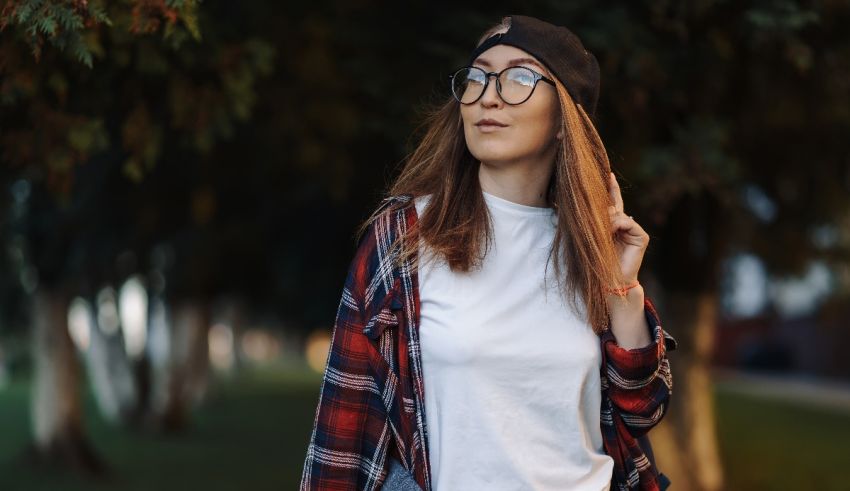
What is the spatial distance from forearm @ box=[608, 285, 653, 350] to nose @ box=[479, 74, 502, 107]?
56 centimetres

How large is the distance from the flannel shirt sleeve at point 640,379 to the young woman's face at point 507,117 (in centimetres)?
51

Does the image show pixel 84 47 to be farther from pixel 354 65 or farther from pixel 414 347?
pixel 354 65

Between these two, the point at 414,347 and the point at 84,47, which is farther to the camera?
the point at 84,47

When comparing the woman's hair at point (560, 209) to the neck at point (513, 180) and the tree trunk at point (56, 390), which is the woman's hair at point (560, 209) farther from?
the tree trunk at point (56, 390)

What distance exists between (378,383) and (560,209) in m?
0.64

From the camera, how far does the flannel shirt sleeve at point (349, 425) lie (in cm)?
283

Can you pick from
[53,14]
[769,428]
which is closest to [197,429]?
[769,428]

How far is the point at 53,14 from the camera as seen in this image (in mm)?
3707

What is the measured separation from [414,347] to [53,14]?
173 cm

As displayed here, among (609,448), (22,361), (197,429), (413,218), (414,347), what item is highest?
(413,218)

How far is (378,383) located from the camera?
2.84 metres

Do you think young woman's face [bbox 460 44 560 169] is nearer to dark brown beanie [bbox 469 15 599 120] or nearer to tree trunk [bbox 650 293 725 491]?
dark brown beanie [bbox 469 15 599 120]

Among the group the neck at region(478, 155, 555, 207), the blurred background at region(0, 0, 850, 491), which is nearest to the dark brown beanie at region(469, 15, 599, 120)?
the neck at region(478, 155, 555, 207)

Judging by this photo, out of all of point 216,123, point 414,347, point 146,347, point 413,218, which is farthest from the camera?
point 146,347
